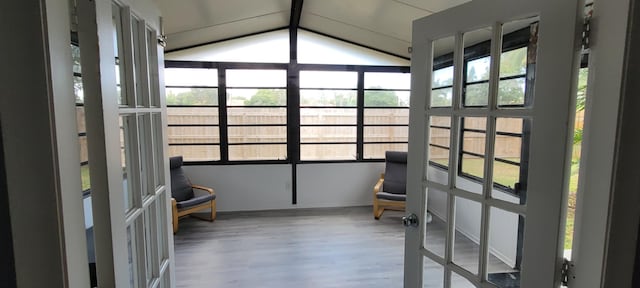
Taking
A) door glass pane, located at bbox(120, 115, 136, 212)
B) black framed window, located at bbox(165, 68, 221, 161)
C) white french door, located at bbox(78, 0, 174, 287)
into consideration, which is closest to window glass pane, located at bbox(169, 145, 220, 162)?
black framed window, located at bbox(165, 68, 221, 161)

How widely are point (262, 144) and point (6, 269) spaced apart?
13.6ft

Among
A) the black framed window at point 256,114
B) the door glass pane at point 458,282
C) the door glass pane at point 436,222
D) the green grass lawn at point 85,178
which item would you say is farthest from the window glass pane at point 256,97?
the green grass lawn at point 85,178

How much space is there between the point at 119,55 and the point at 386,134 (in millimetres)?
4396

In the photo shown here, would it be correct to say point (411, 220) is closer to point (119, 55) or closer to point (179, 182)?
point (119, 55)

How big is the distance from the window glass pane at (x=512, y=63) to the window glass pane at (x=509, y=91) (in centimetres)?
3

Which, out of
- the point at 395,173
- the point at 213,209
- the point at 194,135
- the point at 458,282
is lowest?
the point at 213,209

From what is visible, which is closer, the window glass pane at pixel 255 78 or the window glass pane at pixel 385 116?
the window glass pane at pixel 255 78

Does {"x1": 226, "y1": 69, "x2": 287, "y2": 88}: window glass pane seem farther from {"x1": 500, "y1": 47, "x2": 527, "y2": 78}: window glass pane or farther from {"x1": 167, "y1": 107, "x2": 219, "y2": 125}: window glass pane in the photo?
{"x1": 500, "y1": 47, "x2": 527, "y2": 78}: window glass pane

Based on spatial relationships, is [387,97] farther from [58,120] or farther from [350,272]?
[58,120]

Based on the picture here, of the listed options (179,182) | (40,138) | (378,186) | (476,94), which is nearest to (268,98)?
(179,182)

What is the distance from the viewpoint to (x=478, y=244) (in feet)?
4.25

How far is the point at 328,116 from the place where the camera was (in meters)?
4.99

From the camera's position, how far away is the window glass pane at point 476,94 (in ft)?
4.12

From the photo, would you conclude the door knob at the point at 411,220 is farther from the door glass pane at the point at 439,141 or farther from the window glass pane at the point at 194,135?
the window glass pane at the point at 194,135
